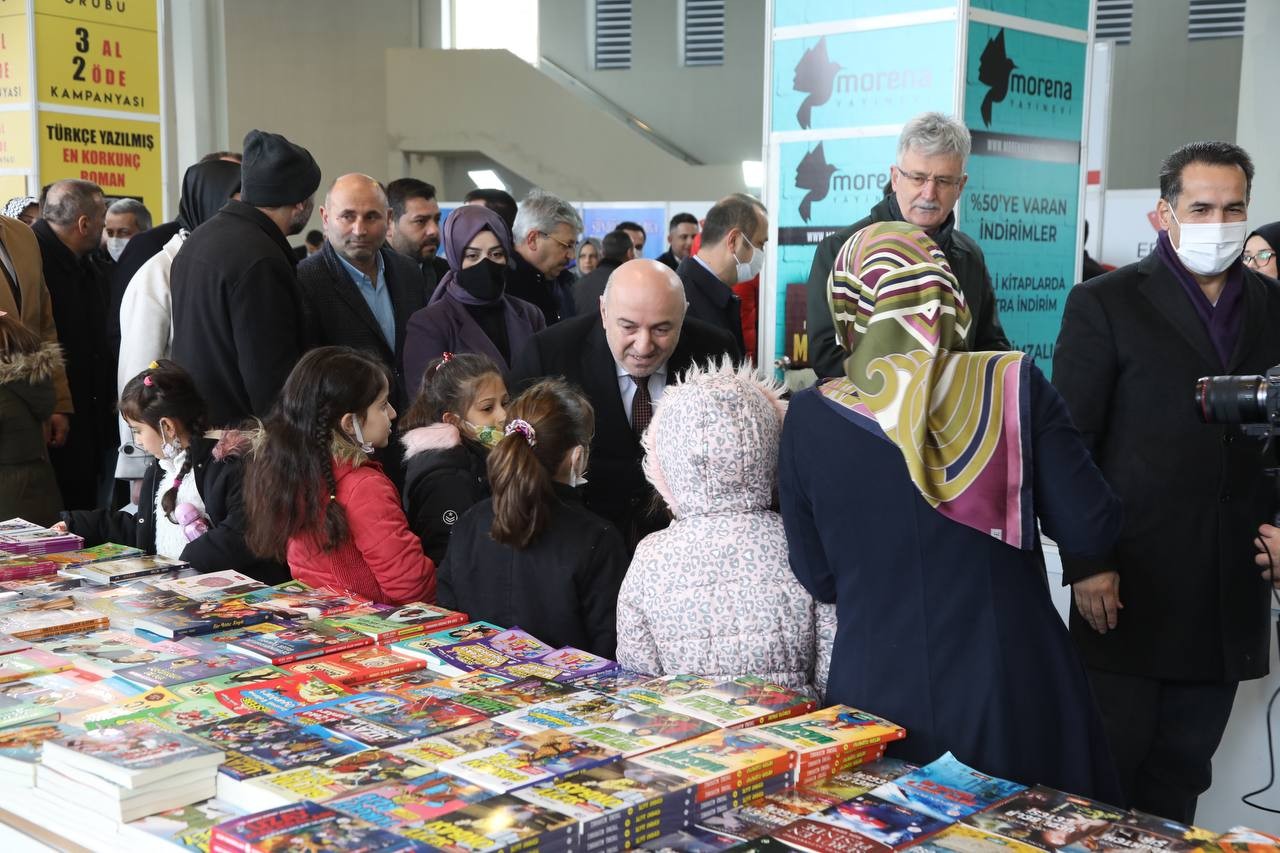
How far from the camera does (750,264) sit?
4828 millimetres

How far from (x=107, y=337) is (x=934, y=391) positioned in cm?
445

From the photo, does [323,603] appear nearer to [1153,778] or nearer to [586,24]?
[1153,778]

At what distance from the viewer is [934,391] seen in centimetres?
176

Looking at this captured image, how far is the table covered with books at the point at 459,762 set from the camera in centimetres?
145

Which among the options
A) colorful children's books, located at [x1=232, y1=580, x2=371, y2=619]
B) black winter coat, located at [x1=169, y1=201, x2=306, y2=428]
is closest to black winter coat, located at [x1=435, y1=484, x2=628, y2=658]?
colorful children's books, located at [x1=232, y1=580, x2=371, y2=619]

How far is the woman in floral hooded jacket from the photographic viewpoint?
1.96 metres

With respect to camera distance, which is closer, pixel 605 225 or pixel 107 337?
pixel 107 337

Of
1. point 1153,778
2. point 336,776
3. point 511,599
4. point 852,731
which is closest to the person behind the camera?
point 336,776

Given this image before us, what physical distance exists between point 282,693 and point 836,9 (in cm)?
347

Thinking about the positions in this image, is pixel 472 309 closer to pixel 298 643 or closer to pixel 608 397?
pixel 608 397

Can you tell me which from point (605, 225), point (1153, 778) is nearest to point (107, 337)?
point (1153, 778)

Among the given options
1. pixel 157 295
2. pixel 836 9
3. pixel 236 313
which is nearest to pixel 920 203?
pixel 836 9

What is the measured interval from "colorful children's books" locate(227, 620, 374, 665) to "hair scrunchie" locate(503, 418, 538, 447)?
1.56 feet

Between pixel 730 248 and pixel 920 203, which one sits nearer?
pixel 920 203
